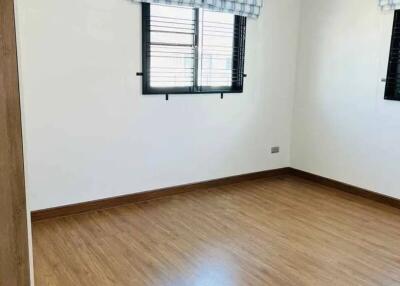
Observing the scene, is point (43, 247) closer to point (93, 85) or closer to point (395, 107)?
point (93, 85)

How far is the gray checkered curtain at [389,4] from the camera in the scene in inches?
139

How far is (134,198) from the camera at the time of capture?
373 centimetres

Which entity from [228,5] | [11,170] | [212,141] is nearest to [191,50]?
[228,5]

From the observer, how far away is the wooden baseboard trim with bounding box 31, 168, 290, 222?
3293mm

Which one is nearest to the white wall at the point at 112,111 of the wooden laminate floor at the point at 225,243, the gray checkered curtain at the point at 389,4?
the wooden laminate floor at the point at 225,243

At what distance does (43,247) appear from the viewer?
2.78m

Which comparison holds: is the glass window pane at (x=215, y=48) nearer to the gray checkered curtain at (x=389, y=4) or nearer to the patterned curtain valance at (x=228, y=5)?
the patterned curtain valance at (x=228, y=5)

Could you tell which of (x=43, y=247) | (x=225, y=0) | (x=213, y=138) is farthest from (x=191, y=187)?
(x=225, y=0)

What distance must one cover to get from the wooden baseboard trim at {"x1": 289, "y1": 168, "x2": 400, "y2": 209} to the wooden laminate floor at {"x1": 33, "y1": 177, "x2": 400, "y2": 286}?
0.31ft

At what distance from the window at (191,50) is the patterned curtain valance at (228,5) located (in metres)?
0.09

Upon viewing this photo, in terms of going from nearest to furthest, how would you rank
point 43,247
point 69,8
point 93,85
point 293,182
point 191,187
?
point 43,247, point 69,8, point 93,85, point 191,187, point 293,182

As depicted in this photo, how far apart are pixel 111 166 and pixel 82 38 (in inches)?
46.2

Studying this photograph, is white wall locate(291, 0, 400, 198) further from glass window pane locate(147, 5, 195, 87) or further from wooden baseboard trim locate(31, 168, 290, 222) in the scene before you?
glass window pane locate(147, 5, 195, 87)

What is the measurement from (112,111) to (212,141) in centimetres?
123
